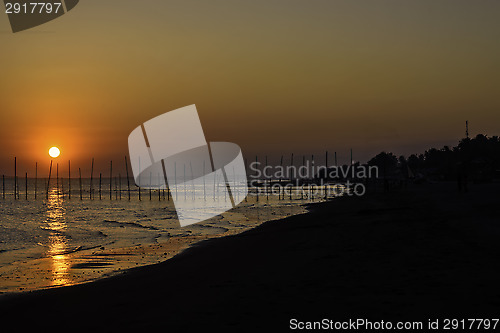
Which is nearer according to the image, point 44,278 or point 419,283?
point 419,283

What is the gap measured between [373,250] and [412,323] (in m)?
7.42

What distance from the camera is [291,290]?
10000 millimetres

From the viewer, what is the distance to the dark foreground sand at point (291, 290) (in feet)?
26.5

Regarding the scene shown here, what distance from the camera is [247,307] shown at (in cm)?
890

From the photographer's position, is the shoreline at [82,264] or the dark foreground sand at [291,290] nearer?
the dark foreground sand at [291,290]

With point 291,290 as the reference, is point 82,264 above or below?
below

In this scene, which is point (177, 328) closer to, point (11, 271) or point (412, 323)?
point (412, 323)

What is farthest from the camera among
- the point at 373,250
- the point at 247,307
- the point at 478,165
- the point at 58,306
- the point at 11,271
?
the point at 478,165

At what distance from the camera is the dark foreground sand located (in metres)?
8.09

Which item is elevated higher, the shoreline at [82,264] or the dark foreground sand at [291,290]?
the dark foreground sand at [291,290]

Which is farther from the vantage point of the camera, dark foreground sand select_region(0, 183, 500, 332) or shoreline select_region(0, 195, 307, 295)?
shoreline select_region(0, 195, 307, 295)

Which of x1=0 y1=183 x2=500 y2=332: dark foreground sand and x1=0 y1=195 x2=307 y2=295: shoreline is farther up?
x1=0 y1=183 x2=500 y2=332: dark foreground sand

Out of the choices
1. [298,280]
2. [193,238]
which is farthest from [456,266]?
[193,238]

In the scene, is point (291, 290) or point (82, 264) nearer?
point (291, 290)
